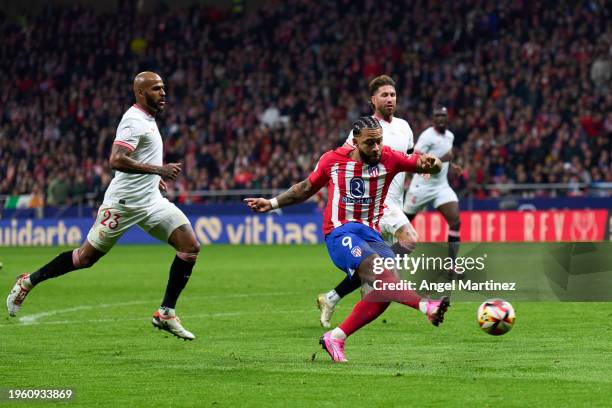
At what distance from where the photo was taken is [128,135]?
35.7 feet

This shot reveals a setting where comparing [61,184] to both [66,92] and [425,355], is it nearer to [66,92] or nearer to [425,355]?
[66,92]

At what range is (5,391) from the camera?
773cm

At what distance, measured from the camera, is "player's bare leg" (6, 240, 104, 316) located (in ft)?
37.1

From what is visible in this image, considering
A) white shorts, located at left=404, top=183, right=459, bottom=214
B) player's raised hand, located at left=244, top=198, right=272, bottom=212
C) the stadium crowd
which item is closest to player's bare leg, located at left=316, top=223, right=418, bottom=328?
player's raised hand, located at left=244, top=198, right=272, bottom=212

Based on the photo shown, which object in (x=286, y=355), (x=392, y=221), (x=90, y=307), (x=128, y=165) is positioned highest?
(x=128, y=165)

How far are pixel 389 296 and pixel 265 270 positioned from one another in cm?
1238

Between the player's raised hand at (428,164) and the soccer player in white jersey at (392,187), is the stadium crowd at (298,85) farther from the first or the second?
the player's raised hand at (428,164)

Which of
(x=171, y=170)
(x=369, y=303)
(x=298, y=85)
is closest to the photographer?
(x=369, y=303)

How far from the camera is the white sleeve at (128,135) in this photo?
35.5 feet

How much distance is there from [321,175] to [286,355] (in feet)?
5.04

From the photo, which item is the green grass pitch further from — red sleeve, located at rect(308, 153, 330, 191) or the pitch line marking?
red sleeve, located at rect(308, 153, 330, 191)

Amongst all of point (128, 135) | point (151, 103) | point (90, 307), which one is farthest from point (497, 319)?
point (90, 307)

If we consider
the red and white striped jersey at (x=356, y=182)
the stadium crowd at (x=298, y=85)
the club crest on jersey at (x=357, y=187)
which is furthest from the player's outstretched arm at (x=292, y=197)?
the stadium crowd at (x=298, y=85)

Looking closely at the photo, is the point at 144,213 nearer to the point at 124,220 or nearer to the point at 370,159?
the point at 124,220
